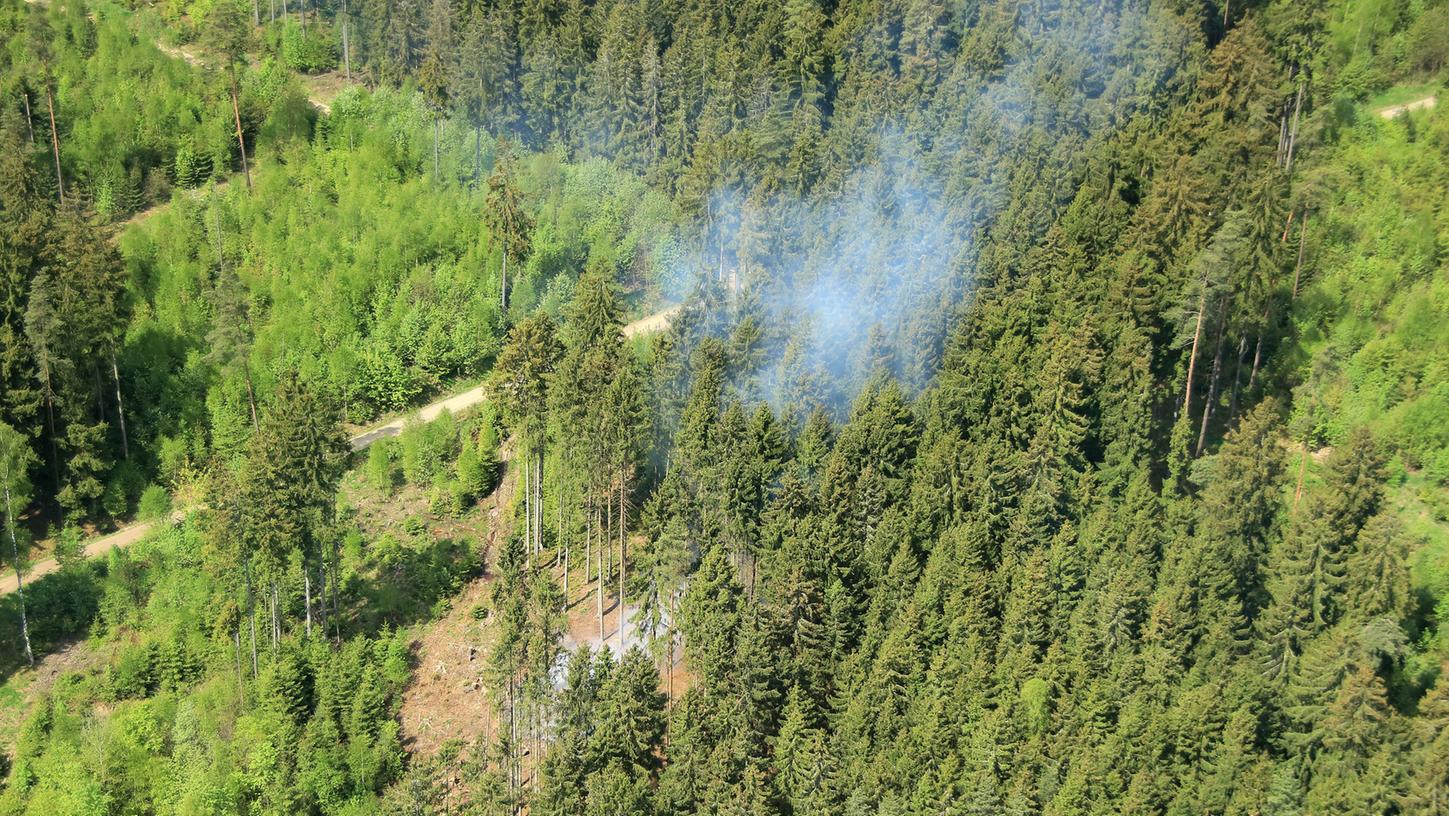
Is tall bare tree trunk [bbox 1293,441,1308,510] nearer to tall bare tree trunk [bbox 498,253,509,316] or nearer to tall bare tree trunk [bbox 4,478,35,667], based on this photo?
tall bare tree trunk [bbox 498,253,509,316]

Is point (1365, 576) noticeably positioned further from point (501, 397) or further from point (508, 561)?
point (501, 397)

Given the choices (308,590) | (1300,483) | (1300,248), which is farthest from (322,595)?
(1300,248)

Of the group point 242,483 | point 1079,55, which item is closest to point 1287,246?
point 1079,55

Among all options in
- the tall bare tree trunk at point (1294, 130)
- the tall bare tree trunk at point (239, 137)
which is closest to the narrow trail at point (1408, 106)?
the tall bare tree trunk at point (1294, 130)

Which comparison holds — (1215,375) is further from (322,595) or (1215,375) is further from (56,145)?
(56,145)

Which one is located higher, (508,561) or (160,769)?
(508,561)

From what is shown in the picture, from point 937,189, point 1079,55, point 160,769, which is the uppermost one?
point 1079,55

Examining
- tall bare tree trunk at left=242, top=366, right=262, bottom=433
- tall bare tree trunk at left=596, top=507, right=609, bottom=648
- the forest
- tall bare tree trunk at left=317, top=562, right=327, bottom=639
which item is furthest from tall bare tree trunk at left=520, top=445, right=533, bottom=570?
tall bare tree trunk at left=242, top=366, right=262, bottom=433
